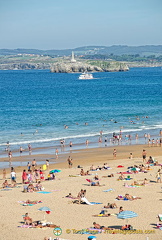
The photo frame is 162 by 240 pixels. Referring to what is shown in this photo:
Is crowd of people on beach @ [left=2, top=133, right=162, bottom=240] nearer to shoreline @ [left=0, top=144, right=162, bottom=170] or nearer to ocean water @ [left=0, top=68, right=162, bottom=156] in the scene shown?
shoreline @ [left=0, top=144, right=162, bottom=170]

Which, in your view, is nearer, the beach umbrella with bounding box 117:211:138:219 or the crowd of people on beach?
the beach umbrella with bounding box 117:211:138:219

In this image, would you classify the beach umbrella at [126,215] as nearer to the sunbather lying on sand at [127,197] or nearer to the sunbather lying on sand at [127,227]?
the sunbather lying on sand at [127,227]

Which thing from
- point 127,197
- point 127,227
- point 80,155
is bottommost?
point 80,155

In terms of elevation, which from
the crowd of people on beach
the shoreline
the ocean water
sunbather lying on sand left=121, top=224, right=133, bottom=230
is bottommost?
the shoreline

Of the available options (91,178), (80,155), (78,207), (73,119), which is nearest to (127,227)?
(78,207)

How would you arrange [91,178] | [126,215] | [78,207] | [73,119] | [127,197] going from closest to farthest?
1. [126,215]
2. [78,207]
3. [127,197]
4. [91,178]
5. [73,119]

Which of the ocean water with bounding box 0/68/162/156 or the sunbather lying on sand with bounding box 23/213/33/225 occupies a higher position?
the sunbather lying on sand with bounding box 23/213/33/225

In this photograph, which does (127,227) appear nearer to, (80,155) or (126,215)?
(126,215)

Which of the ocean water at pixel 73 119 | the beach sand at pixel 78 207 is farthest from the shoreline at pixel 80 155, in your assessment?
the ocean water at pixel 73 119

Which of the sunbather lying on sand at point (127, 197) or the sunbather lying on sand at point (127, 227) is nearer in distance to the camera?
the sunbather lying on sand at point (127, 227)

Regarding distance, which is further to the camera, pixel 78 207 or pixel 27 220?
pixel 78 207

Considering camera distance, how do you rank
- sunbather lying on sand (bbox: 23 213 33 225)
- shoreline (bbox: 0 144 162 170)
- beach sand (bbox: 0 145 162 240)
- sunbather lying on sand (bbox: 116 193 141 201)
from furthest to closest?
shoreline (bbox: 0 144 162 170)
sunbather lying on sand (bbox: 116 193 141 201)
sunbather lying on sand (bbox: 23 213 33 225)
beach sand (bbox: 0 145 162 240)

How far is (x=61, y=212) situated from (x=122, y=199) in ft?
13.1

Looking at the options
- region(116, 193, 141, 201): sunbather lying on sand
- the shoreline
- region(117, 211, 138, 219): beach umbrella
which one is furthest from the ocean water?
region(117, 211, 138, 219): beach umbrella
